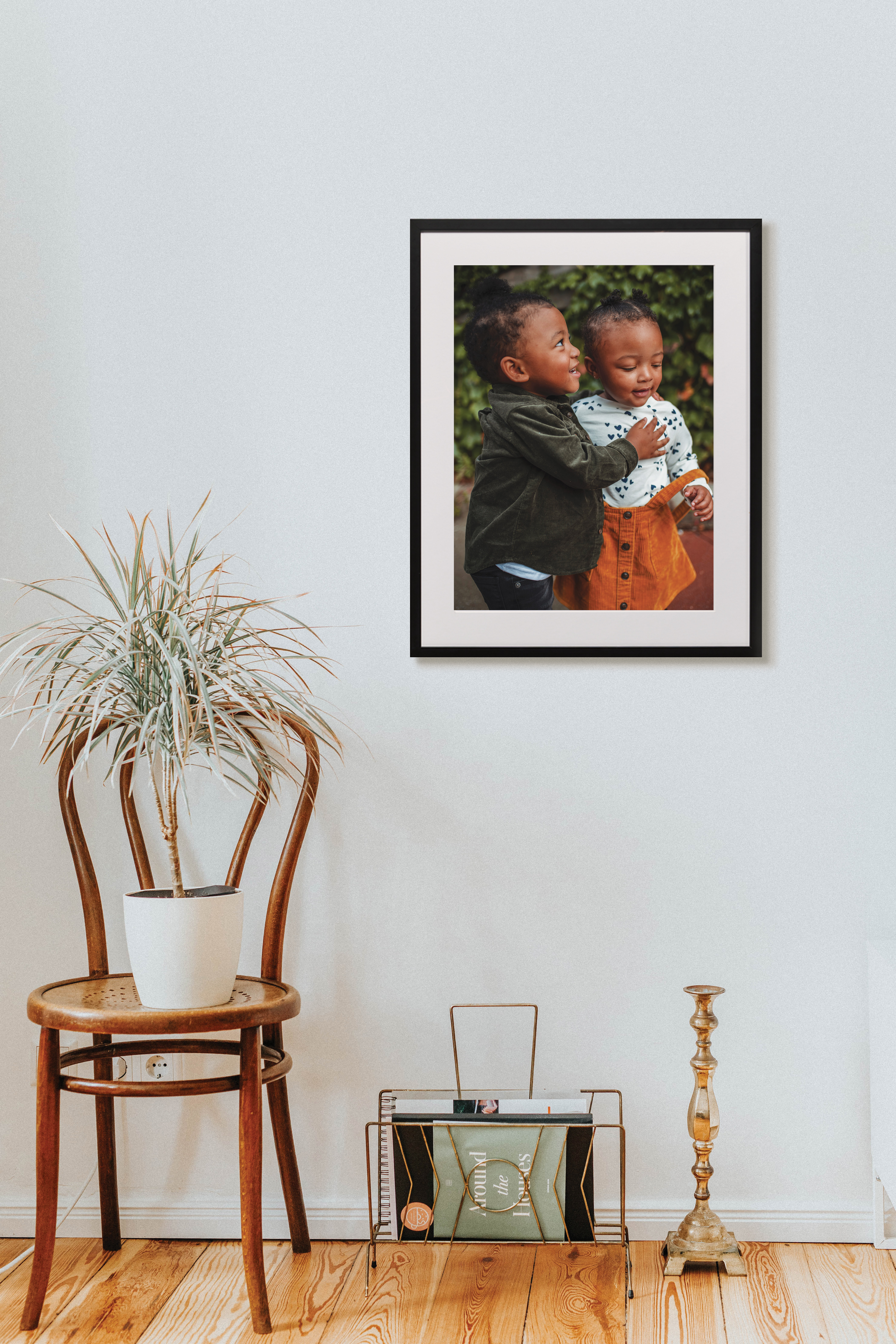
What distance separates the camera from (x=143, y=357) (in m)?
2.10

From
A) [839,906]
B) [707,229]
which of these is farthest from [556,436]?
[839,906]

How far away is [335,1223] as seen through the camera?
204 centimetres

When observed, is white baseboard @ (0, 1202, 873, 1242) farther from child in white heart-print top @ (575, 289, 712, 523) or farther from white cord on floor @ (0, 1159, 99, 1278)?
child in white heart-print top @ (575, 289, 712, 523)

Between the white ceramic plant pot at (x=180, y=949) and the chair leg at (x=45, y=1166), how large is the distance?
6.8 inches

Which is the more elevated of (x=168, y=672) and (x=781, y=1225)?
(x=168, y=672)

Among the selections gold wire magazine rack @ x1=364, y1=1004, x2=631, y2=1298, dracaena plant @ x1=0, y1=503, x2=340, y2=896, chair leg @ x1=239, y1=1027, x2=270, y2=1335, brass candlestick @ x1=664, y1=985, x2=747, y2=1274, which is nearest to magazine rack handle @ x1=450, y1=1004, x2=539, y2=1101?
gold wire magazine rack @ x1=364, y1=1004, x2=631, y2=1298

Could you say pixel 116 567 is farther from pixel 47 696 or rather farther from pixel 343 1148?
pixel 343 1148

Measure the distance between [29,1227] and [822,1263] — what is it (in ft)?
4.76

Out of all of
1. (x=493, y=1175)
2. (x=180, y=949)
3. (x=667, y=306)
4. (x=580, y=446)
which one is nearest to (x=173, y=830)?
(x=180, y=949)

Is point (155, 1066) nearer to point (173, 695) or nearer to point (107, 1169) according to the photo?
point (107, 1169)

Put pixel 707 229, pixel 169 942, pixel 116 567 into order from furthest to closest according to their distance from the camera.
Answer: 1. pixel 707 229
2. pixel 116 567
3. pixel 169 942

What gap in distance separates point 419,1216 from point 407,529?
1.19m

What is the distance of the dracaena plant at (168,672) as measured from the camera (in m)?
1.73

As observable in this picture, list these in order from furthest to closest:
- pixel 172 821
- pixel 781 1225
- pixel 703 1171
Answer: pixel 781 1225
pixel 703 1171
pixel 172 821
